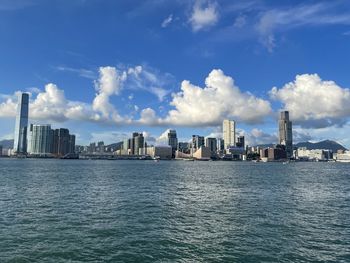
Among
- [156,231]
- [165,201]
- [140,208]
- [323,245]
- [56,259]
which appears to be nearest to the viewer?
[56,259]

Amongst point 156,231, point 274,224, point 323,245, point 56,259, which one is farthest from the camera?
point 274,224

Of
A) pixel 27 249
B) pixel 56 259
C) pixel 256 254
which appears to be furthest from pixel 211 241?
pixel 27 249

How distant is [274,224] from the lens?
147 ft

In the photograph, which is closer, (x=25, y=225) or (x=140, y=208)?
→ (x=25, y=225)

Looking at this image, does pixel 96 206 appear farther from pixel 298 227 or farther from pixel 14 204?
pixel 298 227

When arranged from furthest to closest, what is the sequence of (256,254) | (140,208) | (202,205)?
(202,205)
(140,208)
(256,254)

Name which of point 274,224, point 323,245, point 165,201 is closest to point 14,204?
point 165,201

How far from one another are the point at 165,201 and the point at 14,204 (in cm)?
2514

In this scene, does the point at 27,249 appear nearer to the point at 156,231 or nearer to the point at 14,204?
the point at 156,231

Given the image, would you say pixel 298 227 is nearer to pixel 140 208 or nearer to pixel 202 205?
pixel 202 205

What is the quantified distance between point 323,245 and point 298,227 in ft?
25.5

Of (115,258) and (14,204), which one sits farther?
(14,204)

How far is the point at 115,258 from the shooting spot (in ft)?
100

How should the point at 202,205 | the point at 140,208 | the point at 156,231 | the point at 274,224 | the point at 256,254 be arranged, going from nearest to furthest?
the point at 256,254, the point at 156,231, the point at 274,224, the point at 140,208, the point at 202,205
